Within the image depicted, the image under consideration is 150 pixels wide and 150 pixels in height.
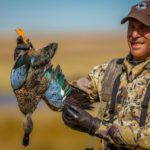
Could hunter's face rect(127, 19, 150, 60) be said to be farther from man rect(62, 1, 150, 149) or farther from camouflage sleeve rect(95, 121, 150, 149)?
camouflage sleeve rect(95, 121, 150, 149)

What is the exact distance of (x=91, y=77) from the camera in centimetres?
662

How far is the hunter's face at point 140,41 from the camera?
6227 millimetres

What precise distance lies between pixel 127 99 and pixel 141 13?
74 cm

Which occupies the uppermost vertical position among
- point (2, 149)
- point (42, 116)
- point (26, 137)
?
point (26, 137)

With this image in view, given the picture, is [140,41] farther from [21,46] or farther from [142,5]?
[21,46]

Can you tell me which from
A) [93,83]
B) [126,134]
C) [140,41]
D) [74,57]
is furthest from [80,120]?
[74,57]

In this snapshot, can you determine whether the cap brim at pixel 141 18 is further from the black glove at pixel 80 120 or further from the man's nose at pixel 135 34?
the black glove at pixel 80 120

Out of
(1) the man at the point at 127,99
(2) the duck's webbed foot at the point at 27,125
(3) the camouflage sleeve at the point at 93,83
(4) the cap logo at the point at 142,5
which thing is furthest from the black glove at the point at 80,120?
(4) the cap logo at the point at 142,5

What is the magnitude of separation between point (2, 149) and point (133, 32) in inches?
312

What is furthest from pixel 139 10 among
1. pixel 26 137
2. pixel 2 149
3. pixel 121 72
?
pixel 2 149

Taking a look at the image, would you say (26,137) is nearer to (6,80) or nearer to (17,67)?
(17,67)

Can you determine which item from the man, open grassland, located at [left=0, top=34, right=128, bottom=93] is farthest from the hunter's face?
open grassland, located at [left=0, top=34, right=128, bottom=93]

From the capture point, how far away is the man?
600 cm

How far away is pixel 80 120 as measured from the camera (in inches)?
239
